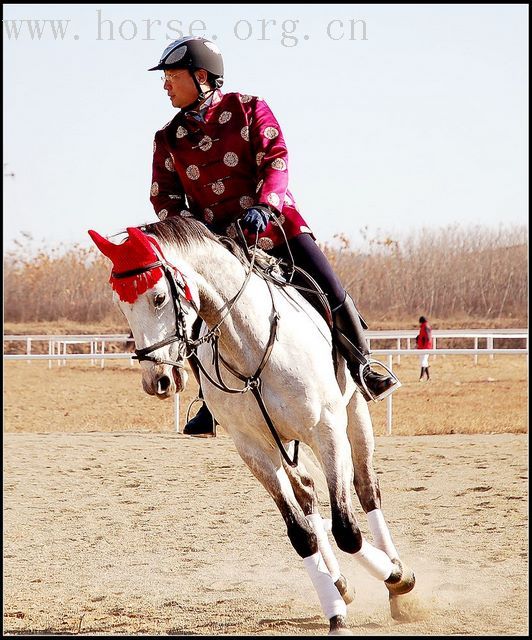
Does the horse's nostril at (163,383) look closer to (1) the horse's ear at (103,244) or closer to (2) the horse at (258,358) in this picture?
(2) the horse at (258,358)

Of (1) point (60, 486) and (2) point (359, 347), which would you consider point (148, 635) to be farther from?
(1) point (60, 486)

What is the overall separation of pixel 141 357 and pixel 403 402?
628 inches

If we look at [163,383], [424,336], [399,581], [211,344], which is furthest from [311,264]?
[424,336]

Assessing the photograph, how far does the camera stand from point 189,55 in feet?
17.2

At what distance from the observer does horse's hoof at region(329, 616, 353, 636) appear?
512 centimetres

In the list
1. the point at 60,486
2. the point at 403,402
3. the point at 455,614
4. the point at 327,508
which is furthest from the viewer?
the point at 403,402

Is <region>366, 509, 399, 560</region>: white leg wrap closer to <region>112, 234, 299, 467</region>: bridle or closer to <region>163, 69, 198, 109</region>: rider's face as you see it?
<region>112, 234, 299, 467</region>: bridle

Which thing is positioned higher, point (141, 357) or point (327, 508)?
point (141, 357)

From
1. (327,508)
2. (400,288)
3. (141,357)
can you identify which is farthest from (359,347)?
(400,288)

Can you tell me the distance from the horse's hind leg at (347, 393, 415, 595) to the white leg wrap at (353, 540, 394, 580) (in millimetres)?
269

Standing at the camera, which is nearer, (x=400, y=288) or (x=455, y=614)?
(x=455, y=614)

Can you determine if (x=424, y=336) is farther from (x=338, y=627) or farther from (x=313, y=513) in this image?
(x=338, y=627)

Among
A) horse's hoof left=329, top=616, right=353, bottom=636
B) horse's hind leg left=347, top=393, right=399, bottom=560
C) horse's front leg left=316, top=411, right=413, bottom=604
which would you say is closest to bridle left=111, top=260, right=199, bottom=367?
horse's front leg left=316, top=411, right=413, bottom=604

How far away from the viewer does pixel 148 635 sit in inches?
219
